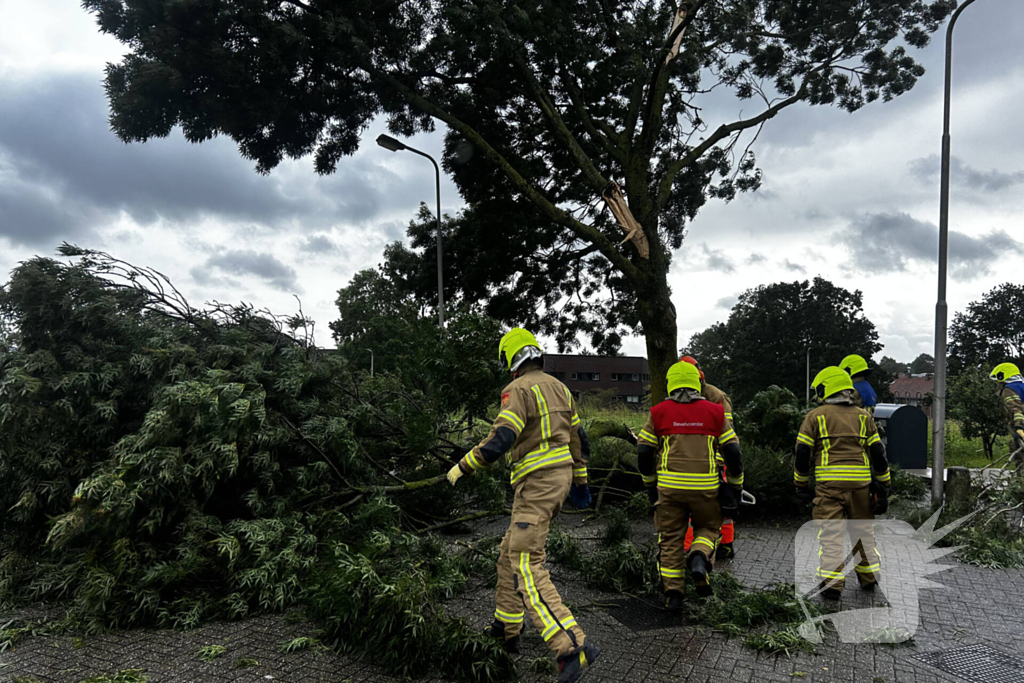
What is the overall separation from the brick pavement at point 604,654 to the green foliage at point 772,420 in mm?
4428

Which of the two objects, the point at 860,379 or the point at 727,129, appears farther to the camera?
the point at 727,129

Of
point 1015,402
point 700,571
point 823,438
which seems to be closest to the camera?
point 700,571

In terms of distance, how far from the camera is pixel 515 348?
469 cm

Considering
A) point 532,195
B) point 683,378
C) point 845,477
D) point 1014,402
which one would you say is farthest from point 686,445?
point 532,195

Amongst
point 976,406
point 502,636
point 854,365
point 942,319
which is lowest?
point 502,636

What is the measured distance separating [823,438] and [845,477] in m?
0.35

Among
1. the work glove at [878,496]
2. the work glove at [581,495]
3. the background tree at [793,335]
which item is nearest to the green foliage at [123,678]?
the work glove at [581,495]

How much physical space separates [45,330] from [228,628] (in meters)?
3.13

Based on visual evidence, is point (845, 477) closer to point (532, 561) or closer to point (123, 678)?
point (532, 561)

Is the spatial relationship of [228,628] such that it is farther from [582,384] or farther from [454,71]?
[582,384]

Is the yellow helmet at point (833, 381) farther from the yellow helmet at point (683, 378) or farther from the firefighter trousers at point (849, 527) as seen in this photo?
the yellow helmet at point (683, 378)

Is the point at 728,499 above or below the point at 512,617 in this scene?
above

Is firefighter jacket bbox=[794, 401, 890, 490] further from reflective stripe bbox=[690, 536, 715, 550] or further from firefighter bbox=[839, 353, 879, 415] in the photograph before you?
reflective stripe bbox=[690, 536, 715, 550]

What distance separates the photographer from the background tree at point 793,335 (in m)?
53.8
